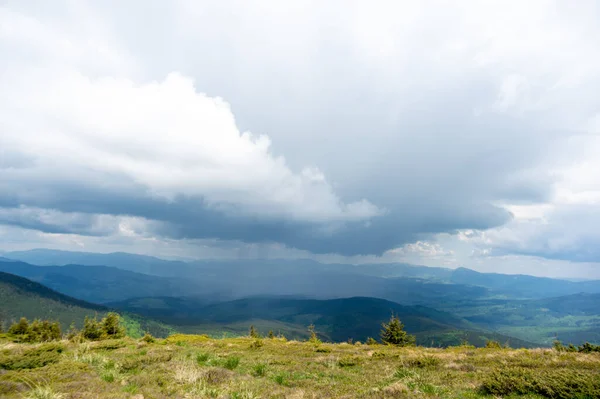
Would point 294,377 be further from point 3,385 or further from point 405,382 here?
point 3,385

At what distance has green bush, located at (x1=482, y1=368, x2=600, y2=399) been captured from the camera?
9.72m

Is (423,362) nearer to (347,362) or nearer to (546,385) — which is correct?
(347,362)

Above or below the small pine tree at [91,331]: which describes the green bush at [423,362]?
above

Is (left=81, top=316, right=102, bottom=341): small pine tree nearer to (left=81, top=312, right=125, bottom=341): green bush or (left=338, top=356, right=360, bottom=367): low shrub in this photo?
(left=81, top=312, right=125, bottom=341): green bush

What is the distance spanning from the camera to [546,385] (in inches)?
411

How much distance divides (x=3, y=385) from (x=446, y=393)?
1532 cm

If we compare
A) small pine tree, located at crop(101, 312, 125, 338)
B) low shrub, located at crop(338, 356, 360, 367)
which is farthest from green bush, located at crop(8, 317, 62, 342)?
low shrub, located at crop(338, 356, 360, 367)

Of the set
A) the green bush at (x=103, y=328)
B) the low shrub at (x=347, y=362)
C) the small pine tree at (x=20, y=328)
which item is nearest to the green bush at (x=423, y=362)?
the low shrub at (x=347, y=362)

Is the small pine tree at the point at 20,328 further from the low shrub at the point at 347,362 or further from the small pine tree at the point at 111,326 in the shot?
the low shrub at the point at 347,362

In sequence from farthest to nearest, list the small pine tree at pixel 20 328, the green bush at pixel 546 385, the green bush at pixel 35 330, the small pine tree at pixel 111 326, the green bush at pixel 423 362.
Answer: the small pine tree at pixel 20 328, the small pine tree at pixel 111 326, the green bush at pixel 35 330, the green bush at pixel 423 362, the green bush at pixel 546 385

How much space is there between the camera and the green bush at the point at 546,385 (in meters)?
9.72

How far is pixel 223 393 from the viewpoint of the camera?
394 inches

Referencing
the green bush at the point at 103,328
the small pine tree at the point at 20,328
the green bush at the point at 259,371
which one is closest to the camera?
the green bush at the point at 259,371

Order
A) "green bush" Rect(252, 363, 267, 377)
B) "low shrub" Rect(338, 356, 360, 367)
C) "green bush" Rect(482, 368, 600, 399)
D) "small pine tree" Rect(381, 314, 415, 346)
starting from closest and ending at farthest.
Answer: "green bush" Rect(482, 368, 600, 399), "green bush" Rect(252, 363, 267, 377), "low shrub" Rect(338, 356, 360, 367), "small pine tree" Rect(381, 314, 415, 346)
